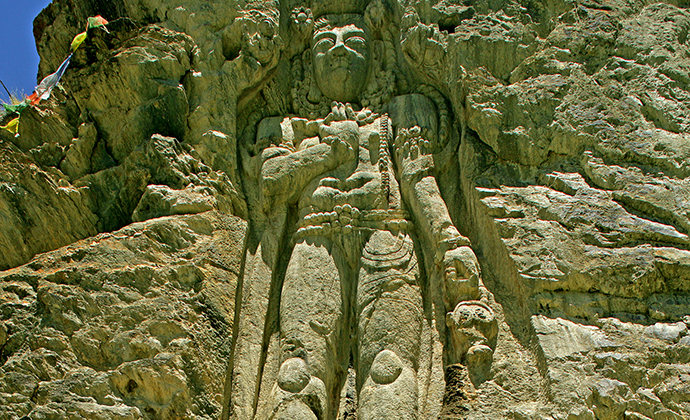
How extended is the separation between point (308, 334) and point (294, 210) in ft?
4.26

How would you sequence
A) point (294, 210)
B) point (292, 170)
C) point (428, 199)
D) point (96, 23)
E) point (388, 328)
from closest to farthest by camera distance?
point (388, 328), point (428, 199), point (292, 170), point (294, 210), point (96, 23)

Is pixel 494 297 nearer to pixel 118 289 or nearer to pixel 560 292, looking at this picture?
pixel 560 292

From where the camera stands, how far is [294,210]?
Answer: 5.66 meters

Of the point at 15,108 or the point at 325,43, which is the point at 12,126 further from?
the point at 325,43

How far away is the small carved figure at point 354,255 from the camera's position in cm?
455

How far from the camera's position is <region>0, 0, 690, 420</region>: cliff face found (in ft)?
14.0

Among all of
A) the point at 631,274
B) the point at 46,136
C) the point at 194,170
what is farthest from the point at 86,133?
the point at 631,274

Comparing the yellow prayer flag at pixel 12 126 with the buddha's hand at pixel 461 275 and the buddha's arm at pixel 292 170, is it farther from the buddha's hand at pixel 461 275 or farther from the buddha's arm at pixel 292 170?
the buddha's hand at pixel 461 275

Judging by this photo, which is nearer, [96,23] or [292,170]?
[292,170]

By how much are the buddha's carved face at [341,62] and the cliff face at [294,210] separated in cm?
16

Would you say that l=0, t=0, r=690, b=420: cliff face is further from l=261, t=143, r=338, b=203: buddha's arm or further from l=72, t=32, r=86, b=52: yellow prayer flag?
l=72, t=32, r=86, b=52: yellow prayer flag

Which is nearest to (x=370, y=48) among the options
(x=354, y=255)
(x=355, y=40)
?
(x=355, y=40)

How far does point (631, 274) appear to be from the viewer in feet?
14.8

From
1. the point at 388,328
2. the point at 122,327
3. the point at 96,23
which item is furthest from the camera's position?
the point at 96,23
